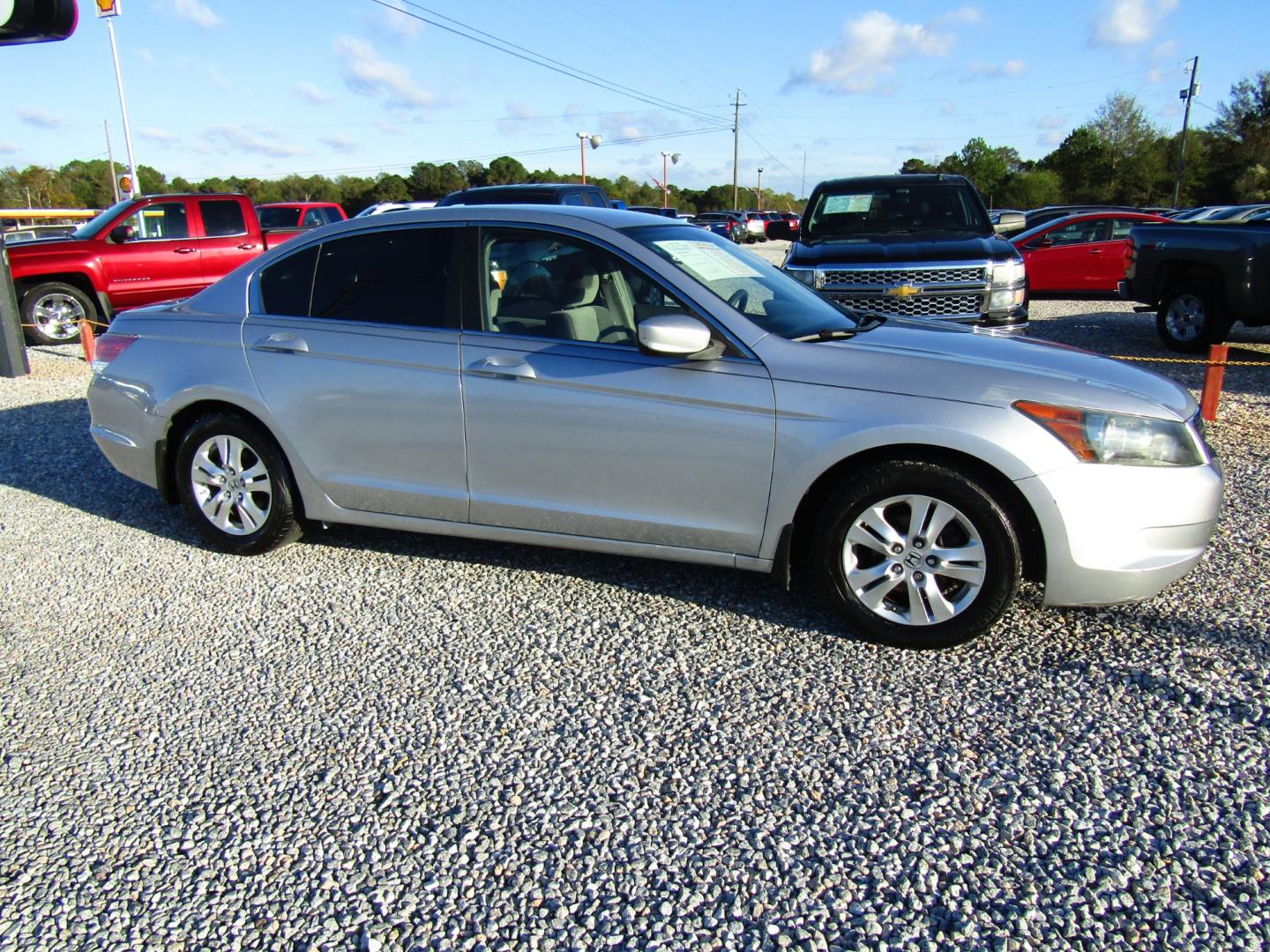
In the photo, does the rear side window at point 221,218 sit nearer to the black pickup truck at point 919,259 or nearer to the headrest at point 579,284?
the black pickup truck at point 919,259

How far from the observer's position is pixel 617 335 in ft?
13.1

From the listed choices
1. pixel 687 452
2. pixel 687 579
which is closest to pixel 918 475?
pixel 687 452

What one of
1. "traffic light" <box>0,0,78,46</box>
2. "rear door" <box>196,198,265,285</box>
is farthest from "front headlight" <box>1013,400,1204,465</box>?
"rear door" <box>196,198,265,285</box>

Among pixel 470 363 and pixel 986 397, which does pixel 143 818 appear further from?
pixel 986 397

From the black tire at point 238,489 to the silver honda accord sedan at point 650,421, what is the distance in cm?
1

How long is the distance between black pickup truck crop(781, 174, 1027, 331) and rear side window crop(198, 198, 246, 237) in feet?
27.5

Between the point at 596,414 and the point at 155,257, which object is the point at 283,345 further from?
the point at 155,257

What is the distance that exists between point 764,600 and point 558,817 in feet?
5.68

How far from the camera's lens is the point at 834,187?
928 centimetres

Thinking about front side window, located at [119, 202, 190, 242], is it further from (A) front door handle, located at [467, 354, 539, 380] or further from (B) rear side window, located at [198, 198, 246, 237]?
(A) front door handle, located at [467, 354, 539, 380]

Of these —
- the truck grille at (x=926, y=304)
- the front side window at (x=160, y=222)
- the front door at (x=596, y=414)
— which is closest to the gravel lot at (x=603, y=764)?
the front door at (x=596, y=414)

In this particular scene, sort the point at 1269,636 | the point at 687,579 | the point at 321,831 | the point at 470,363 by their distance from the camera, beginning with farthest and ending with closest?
1. the point at 687,579
2. the point at 470,363
3. the point at 1269,636
4. the point at 321,831

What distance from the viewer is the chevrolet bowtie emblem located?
745 centimetres

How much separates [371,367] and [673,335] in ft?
4.97
